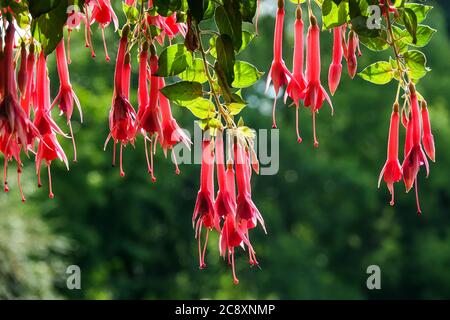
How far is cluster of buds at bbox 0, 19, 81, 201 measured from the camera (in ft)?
4.21

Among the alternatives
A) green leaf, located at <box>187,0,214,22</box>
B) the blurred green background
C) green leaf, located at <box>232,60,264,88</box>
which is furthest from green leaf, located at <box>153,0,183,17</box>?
the blurred green background

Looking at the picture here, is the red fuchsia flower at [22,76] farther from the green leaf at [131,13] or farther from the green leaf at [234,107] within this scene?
the green leaf at [234,107]

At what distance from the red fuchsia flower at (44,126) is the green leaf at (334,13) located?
43 centimetres

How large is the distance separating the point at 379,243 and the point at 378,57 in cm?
388

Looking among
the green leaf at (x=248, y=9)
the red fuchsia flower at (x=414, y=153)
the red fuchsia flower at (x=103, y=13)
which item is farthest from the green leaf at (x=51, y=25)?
the red fuchsia flower at (x=414, y=153)

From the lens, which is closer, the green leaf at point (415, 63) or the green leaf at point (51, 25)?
the green leaf at point (51, 25)

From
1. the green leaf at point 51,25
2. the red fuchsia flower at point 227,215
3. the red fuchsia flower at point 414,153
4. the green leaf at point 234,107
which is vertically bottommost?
the red fuchsia flower at point 227,215

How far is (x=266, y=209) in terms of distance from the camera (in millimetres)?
17562

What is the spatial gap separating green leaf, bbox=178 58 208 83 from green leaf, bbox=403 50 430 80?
341 mm

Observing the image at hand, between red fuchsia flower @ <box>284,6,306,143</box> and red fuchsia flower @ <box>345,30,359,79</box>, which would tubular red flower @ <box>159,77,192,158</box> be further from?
red fuchsia flower @ <box>345,30,359,79</box>

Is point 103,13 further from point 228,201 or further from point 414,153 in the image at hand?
point 414,153

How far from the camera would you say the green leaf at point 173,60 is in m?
1.38
